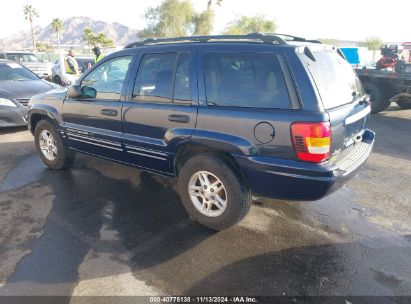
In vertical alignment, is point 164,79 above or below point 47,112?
above

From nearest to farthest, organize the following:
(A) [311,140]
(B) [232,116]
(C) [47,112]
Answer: (A) [311,140] → (B) [232,116] → (C) [47,112]

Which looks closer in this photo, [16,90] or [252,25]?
[16,90]

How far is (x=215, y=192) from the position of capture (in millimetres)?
3469

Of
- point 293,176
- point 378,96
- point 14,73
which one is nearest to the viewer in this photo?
→ point 293,176

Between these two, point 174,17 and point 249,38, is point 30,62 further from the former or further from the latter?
point 174,17

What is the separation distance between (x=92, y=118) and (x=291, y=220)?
267cm

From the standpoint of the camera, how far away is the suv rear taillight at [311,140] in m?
2.85

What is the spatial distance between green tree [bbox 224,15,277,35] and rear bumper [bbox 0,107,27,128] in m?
48.5

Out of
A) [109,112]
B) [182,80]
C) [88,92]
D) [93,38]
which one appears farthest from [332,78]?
[93,38]

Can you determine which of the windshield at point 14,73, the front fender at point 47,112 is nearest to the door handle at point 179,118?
the front fender at point 47,112

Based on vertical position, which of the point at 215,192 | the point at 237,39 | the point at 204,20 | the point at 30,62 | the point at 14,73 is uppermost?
the point at 204,20

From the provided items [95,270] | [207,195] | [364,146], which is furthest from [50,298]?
[364,146]

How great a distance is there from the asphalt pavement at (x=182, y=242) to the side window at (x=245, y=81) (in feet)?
4.31

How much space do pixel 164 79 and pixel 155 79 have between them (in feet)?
0.45
